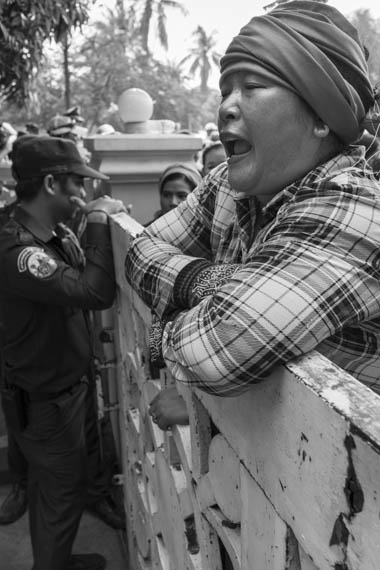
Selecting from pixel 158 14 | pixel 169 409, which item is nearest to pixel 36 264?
pixel 169 409

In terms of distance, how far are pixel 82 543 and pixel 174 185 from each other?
2126 millimetres

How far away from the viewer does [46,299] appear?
2.46 meters

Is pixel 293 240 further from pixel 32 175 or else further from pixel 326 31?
pixel 32 175

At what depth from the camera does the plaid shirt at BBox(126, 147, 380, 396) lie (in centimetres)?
91

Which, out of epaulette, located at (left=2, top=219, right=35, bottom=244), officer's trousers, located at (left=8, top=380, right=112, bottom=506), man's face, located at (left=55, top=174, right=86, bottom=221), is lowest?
officer's trousers, located at (left=8, top=380, right=112, bottom=506)

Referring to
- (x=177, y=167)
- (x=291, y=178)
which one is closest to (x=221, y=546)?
(x=291, y=178)

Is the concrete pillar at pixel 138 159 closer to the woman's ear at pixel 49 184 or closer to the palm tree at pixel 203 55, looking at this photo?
the woman's ear at pixel 49 184

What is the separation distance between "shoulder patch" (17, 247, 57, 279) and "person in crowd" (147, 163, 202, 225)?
3.66 feet

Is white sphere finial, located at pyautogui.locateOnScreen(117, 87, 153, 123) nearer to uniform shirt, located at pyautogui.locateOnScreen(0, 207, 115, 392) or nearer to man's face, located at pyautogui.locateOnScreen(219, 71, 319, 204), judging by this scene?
uniform shirt, located at pyautogui.locateOnScreen(0, 207, 115, 392)

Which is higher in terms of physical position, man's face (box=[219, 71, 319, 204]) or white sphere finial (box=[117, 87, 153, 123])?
white sphere finial (box=[117, 87, 153, 123])

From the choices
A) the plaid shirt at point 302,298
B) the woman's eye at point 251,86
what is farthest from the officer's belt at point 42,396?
the woman's eye at point 251,86

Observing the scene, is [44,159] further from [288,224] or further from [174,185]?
[288,224]

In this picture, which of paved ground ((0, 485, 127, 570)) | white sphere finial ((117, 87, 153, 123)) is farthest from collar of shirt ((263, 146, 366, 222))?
white sphere finial ((117, 87, 153, 123))

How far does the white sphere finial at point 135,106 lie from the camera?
3730 millimetres
